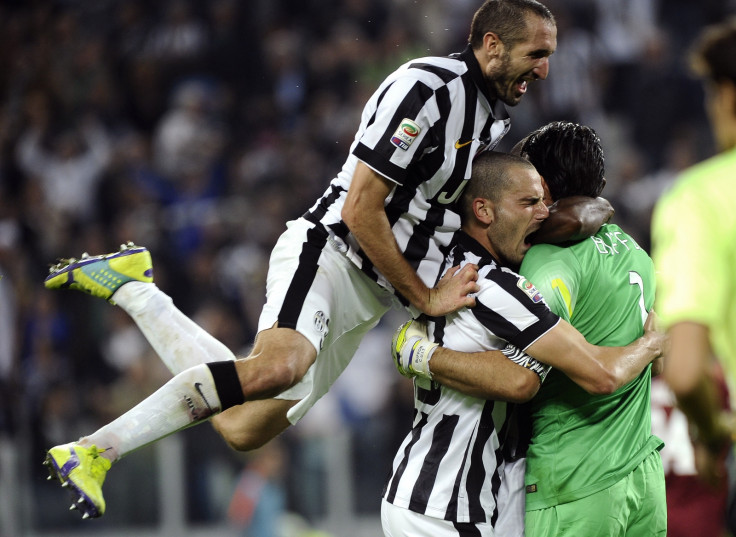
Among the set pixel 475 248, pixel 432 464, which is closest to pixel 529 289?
pixel 475 248

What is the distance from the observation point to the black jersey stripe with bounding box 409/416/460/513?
3658 mm

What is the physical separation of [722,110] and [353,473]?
6286 mm

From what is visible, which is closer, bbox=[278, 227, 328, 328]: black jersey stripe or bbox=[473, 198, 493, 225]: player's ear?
bbox=[473, 198, 493, 225]: player's ear

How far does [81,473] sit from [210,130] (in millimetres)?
7471

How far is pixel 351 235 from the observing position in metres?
4.33

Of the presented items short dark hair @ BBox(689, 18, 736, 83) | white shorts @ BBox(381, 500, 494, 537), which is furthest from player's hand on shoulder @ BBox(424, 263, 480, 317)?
short dark hair @ BBox(689, 18, 736, 83)

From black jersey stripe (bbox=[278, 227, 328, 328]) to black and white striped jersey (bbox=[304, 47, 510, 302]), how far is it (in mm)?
71

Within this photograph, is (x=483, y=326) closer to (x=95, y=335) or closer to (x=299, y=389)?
(x=299, y=389)

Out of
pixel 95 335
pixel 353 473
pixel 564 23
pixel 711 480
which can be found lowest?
pixel 353 473

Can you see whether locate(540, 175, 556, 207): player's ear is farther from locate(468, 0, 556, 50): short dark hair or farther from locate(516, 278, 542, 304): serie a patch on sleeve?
locate(468, 0, 556, 50): short dark hair

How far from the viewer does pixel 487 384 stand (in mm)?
3592

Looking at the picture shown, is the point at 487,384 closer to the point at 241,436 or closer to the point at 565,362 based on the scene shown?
the point at 565,362

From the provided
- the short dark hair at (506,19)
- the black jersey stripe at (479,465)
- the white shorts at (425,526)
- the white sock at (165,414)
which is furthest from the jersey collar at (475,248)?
the white sock at (165,414)

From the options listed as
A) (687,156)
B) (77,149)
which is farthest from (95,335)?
(687,156)
